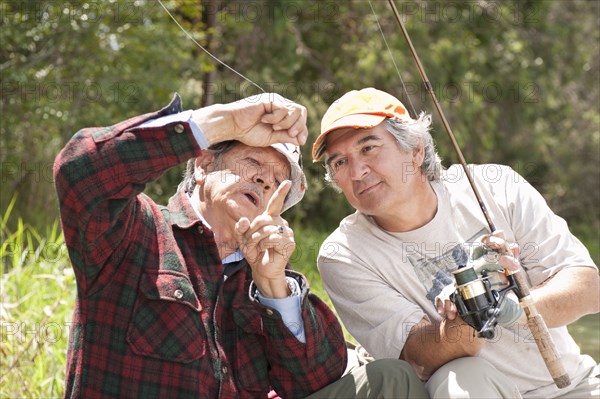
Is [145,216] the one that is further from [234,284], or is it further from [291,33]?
[291,33]

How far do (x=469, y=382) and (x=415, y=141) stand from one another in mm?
1042

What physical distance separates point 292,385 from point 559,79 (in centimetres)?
1212

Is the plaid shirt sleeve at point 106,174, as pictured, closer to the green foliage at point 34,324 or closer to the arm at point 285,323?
the arm at point 285,323

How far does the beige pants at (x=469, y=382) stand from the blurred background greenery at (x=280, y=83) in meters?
0.92

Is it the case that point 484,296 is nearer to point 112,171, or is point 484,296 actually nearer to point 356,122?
point 356,122

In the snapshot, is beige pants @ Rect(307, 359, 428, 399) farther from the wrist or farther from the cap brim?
the cap brim

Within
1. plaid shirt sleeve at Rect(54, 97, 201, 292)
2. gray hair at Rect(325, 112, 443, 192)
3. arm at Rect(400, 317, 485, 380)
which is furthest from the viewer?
gray hair at Rect(325, 112, 443, 192)

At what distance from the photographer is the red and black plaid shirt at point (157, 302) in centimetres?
247

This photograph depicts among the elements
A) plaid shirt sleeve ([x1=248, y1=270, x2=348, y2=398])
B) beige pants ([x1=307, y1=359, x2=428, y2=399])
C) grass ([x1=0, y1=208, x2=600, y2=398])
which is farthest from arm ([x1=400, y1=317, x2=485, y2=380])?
grass ([x1=0, y1=208, x2=600, y2=398])

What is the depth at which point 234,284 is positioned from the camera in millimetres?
2922

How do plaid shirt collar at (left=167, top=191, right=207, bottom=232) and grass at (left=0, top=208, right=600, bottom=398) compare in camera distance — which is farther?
grass at (left=0, top=208, right=600, bottom=398)

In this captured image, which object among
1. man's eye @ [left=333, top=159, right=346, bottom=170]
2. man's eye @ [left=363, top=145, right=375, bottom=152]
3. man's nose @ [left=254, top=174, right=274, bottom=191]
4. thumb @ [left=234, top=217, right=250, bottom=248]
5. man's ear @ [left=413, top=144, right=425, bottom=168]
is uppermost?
man's nose @ [left=254, top=174, right=274, bottom=191]

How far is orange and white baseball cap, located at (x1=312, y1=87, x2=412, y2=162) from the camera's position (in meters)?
3.46

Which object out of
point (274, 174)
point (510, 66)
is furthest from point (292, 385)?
point (510, 66)
